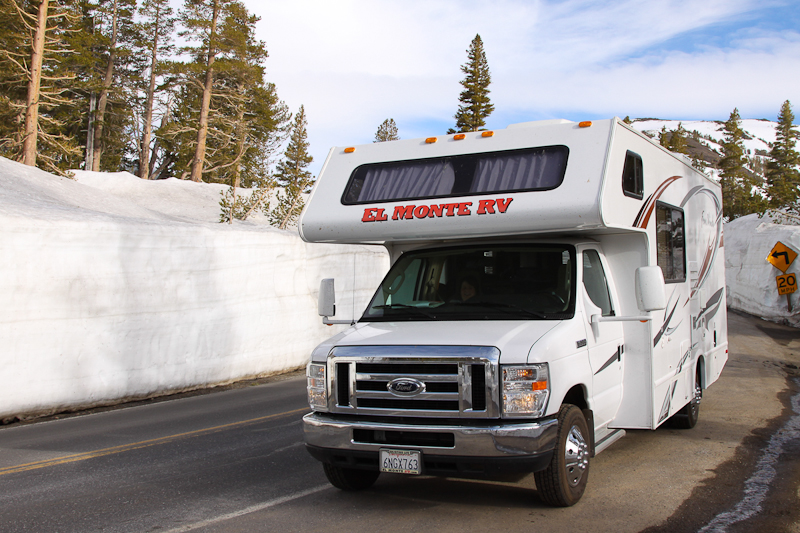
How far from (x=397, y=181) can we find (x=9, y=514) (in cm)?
413

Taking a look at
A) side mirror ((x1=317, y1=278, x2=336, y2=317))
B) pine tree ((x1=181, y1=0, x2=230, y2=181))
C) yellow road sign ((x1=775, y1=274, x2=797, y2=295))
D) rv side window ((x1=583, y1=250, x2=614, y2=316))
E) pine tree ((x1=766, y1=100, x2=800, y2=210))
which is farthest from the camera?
pine tree ((x1=766, y1=100, x2=800, y2=210))

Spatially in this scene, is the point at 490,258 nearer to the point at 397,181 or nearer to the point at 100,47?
the point at 397,181

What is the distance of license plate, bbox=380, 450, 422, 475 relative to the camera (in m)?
4.99

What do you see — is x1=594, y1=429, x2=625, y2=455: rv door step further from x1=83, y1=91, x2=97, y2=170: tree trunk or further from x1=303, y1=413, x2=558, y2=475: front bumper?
x1=83, y1=91, x2=97, y2=170: tree trunk

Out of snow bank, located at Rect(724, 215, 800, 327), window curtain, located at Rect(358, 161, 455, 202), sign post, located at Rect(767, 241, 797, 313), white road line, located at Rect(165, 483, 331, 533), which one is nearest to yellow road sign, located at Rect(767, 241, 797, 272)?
sign post, located at Rect(767, 241, 797, 313)

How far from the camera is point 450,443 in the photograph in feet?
16.2

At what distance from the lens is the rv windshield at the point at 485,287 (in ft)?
19.0

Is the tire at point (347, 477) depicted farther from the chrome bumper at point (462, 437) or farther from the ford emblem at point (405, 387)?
the ford emblem at point (405, 387)

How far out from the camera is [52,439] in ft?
28.1

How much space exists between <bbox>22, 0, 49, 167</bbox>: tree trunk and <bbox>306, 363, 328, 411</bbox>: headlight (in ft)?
95.0

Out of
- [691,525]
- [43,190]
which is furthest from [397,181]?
[43,190]

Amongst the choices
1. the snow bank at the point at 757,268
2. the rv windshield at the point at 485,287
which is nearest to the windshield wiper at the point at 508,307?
the rv windshield at the point at 485,287

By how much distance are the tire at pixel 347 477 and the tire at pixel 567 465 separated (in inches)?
55.4

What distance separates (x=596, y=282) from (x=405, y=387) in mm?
2102
